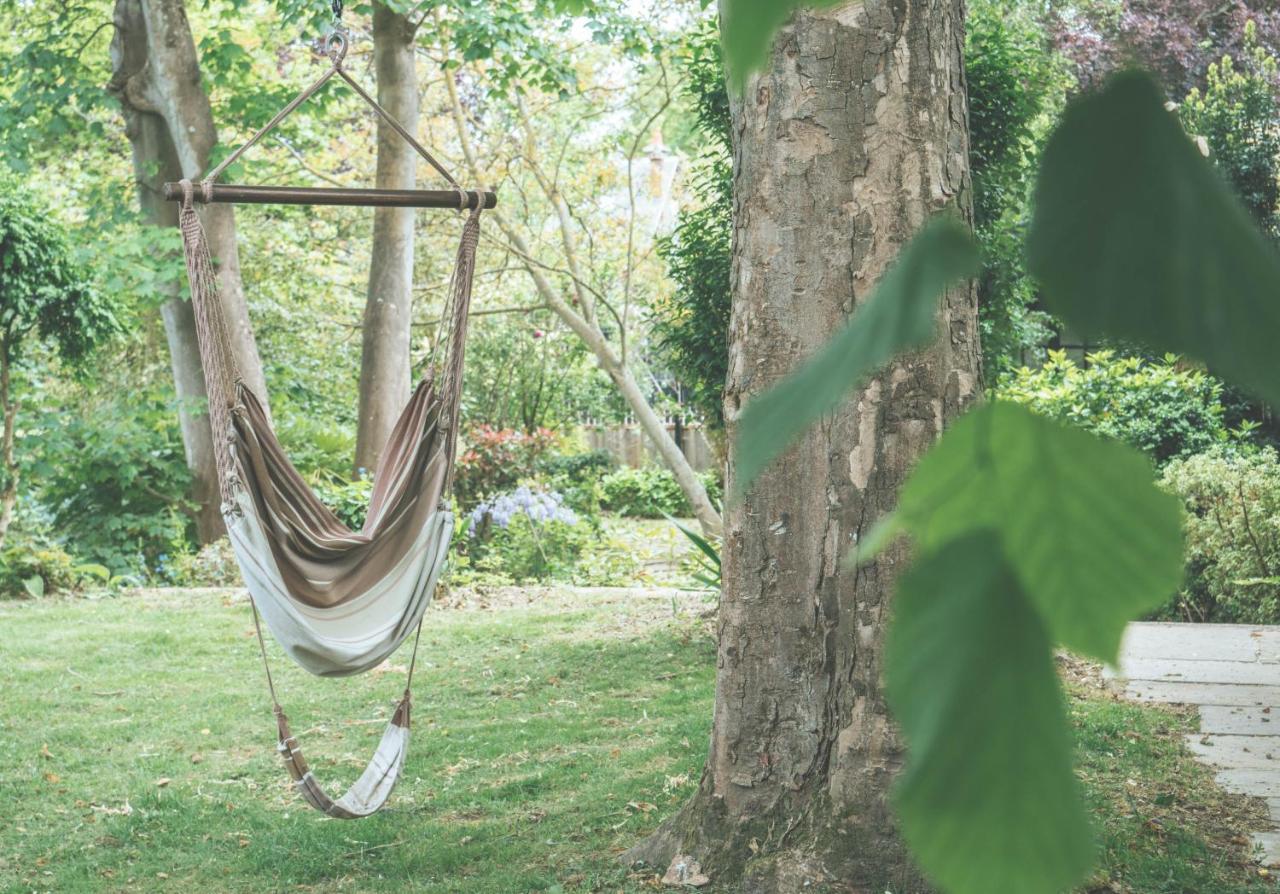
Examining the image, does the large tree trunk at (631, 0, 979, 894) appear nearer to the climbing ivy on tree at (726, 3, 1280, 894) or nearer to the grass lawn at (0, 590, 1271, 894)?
the grass lawn at (0, 590, 1271, 894)

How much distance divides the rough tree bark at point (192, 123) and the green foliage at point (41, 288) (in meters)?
0.70

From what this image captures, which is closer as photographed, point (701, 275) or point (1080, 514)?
point (1080, 514)

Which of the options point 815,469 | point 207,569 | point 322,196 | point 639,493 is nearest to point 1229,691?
point 815,469

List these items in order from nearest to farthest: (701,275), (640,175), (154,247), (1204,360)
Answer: (1204,360)
(701,275)
(154,247)
(640,175)

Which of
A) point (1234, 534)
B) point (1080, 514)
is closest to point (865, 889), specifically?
point (1080, 514)

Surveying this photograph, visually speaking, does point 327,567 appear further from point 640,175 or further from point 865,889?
point 640,175

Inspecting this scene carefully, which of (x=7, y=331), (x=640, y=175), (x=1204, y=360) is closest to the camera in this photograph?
(x=1204, y=360)

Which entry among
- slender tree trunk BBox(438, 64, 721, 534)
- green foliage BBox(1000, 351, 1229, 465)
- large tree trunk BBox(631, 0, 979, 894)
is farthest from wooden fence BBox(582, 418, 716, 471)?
large tree trunk BBox(631, 0, 979, 894)

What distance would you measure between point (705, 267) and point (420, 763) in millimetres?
2449

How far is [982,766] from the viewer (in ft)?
0.45

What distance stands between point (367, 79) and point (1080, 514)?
34.0 feet

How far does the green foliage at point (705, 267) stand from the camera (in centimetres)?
509

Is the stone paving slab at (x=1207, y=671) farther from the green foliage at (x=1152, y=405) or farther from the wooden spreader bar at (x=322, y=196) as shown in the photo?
the wooden spreader bar at (x=322, y=196)

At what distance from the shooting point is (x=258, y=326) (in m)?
10.2
